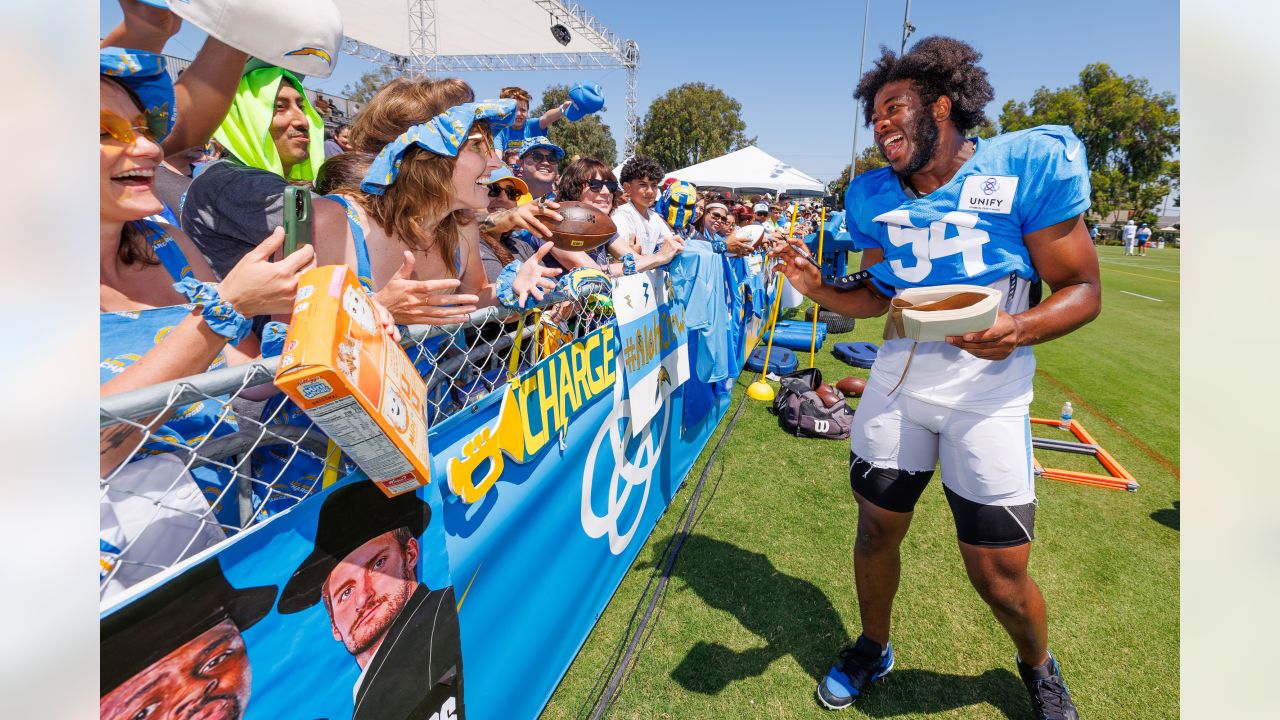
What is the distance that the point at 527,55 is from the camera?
26.5 metres

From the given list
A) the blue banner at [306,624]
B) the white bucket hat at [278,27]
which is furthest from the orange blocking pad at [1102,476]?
the white bucket hat at [278,27]

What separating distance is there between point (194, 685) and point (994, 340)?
2.05m

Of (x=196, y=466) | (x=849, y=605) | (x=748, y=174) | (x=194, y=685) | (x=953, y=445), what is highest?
(x=748, y=174)

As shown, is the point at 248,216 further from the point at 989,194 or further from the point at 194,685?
the point at 989,194

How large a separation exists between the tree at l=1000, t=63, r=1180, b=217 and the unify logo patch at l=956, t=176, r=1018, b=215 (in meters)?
43.6

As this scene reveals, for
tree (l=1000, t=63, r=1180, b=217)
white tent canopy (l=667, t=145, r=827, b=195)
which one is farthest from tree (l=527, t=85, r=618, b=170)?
tree (l=1000, t=63, r=1180, b=217)

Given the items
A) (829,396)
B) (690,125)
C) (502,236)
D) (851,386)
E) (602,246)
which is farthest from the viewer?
(690,125)

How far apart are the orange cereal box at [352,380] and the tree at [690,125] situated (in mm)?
36681

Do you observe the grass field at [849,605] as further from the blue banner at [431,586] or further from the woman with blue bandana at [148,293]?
the woman with blue bandana at [148,293]

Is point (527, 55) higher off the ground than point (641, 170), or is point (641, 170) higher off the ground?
point (527, 55)

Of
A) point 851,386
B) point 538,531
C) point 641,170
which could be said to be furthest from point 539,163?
point 851,386

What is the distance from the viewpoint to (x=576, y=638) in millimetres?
2500

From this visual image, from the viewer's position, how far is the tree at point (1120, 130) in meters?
37.3
